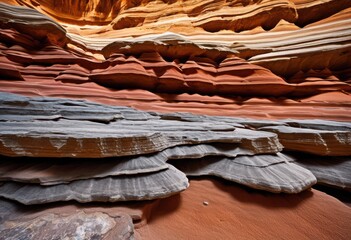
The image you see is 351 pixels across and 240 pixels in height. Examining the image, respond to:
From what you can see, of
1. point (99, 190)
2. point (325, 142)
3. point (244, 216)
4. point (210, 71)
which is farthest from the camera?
point (210, 71)

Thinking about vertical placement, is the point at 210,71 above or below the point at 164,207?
above

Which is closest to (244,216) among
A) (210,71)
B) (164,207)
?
(164,207)

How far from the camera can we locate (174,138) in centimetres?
143

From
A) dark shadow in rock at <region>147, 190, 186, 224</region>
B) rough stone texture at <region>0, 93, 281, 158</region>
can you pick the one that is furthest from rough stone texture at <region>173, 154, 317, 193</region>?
dark shadow in rock at <region>147, 190, 186, 224</region>

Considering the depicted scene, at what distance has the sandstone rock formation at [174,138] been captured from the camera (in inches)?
36.2

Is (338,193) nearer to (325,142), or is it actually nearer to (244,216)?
(325,142)

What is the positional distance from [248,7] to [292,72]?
9.87 feet

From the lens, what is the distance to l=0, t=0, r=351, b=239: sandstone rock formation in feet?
3.01

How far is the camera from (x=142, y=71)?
11.1ft

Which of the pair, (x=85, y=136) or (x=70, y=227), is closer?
(x=70, y=227)

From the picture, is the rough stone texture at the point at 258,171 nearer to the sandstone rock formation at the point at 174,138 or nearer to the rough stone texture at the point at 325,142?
the sandstone rock formation at the point at 174,138

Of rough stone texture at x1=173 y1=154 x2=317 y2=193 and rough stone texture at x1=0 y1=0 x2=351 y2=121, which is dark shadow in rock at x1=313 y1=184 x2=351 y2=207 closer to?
rough stone texture at x1=173 y1=154 x2=317 y2=193

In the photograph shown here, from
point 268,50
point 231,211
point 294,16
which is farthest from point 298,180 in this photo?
point 294,16

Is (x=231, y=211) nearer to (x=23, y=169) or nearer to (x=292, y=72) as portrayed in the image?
(x=23, y=169)
